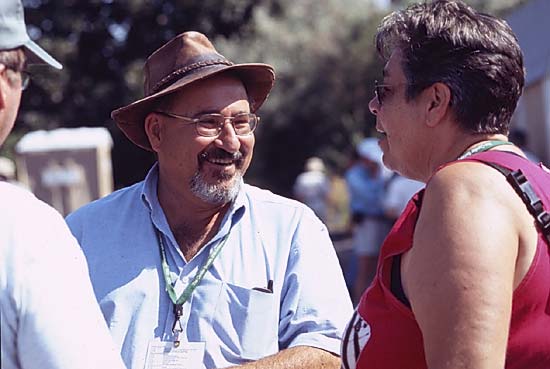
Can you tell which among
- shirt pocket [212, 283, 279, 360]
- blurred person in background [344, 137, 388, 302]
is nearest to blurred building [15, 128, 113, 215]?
blurred person in background [344, 137, 388, 302]

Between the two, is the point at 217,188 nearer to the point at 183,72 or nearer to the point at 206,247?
the point at 206,247

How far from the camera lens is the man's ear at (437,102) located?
236 centimetres

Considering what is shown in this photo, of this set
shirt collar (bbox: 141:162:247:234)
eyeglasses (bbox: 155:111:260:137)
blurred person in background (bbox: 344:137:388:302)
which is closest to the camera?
shirt collar (bbox: 141:162:247:234)

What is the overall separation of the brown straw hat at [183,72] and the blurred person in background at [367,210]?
666 cm

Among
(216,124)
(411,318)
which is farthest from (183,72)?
(411,318)

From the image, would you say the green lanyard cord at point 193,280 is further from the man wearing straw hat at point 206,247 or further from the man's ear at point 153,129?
the man's ear at point 153,129

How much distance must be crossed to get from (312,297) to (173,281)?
47cm

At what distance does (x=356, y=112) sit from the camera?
29.5 metres

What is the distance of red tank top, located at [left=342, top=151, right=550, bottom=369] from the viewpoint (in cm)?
215

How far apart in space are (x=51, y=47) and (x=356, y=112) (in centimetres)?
1401

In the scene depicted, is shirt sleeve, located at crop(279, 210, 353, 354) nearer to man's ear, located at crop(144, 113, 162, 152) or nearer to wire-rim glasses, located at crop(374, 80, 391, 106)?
man's ear, located at crop(144, 113, 162, 152)

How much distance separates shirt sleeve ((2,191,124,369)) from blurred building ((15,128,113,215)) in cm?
948

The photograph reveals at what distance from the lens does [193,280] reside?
3.24 metres

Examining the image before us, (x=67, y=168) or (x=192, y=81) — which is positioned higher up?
(x=192, y=81)
